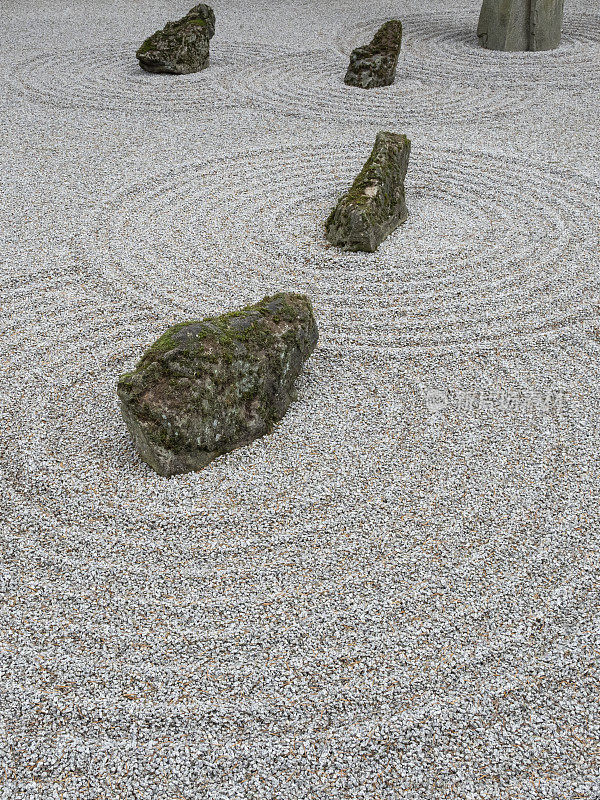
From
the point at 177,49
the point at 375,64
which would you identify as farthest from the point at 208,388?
the point at 177,49

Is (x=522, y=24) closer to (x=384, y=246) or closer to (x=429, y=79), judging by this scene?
(x=429, y=79)

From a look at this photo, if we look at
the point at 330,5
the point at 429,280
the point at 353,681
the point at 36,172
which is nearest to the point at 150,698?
the point at 353,681

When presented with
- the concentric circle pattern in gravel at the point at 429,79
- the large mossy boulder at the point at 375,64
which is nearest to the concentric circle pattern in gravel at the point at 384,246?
the concentric circle pattern in gravel at the point at 429,79

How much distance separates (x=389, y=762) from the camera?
4008 mm

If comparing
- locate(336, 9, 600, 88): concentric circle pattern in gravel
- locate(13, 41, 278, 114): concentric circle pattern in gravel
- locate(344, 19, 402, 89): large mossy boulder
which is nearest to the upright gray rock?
locate(336, 9, 600, 88): concentric circle pattern in gravel

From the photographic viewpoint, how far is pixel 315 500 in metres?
5.65

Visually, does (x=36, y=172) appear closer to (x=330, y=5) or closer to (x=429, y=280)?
(x=429, y=280)

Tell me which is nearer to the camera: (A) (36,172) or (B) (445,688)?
(B) (445,688)

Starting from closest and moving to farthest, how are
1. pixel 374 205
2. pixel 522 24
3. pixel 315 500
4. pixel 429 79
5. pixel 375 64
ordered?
pixel 315 500 → pixel 374 205 → pixel 375 64 → pixel 429 79 → pixel 522 24

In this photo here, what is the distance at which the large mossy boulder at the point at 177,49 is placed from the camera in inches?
622

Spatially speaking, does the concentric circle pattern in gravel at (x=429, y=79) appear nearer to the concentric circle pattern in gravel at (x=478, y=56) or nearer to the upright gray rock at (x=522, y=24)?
the concentric circle pattern in gravel at (x=478, y=56)

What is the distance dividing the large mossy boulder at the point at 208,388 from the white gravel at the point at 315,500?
214mm

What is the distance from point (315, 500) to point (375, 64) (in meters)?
11.9

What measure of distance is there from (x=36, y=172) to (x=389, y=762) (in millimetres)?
10098
